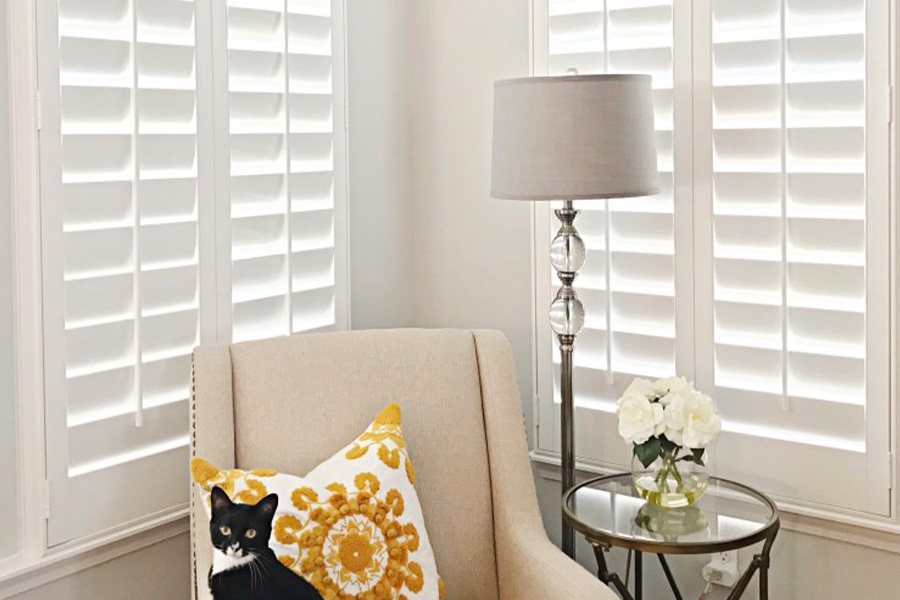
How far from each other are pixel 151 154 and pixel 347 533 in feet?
2.70

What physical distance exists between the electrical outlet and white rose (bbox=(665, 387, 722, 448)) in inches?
15.5

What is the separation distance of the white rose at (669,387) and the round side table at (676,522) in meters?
0.22

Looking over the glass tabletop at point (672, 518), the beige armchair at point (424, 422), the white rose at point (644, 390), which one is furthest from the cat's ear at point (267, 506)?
the white rose at point (644, 390)

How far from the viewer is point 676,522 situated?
1.99m

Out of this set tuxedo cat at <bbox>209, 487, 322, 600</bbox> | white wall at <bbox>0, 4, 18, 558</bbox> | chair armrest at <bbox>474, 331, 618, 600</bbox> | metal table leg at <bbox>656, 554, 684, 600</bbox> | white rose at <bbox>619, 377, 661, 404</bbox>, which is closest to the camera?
tuxedo cat at <bbox>209, 487, 322, 600</bbox>

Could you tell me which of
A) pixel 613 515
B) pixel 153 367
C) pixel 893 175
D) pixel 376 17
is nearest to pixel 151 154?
pixel 153 367

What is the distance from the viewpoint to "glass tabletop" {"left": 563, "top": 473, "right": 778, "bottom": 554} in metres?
1.89

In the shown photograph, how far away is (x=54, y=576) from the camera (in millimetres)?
1924

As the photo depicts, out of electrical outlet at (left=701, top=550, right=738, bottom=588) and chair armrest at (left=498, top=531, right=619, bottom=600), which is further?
electrical outlet at (left=701, top=550, right=738, bottom=588)

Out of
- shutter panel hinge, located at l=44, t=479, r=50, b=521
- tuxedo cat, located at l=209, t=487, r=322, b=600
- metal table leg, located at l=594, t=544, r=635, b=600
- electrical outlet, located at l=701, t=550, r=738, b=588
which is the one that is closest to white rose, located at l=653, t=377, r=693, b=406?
metal table leg, located at l=594, t=544, r=635, b=600

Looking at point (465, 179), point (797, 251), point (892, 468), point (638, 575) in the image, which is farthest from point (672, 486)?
point (465, 179)

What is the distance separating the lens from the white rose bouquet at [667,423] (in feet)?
6.48

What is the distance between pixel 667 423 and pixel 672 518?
0.62 feet

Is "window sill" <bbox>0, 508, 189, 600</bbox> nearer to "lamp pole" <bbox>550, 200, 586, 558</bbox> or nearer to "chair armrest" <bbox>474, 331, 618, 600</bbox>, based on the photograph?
"chair armrest" <bbox>474, 331, 618, 600</bbox>
